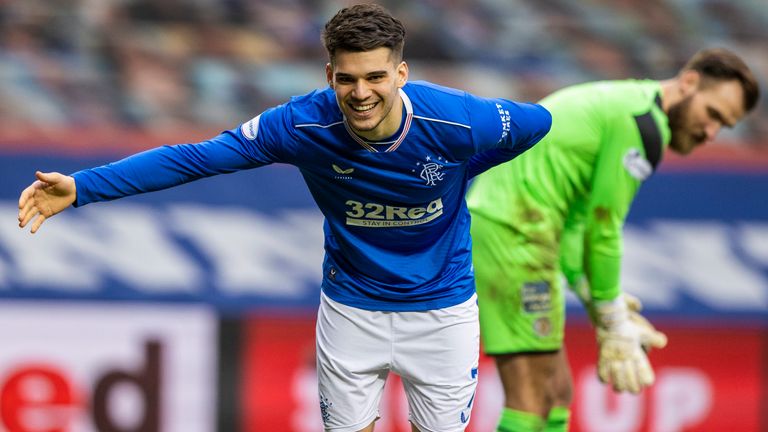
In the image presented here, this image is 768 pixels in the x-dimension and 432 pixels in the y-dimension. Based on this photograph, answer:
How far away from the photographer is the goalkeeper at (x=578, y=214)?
4.52m

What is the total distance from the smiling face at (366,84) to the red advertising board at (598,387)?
11.3ft

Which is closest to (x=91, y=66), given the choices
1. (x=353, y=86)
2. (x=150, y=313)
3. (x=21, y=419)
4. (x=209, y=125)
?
(x=209, y=125)

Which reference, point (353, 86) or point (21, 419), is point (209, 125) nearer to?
point (21, 419)

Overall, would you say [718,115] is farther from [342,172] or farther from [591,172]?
[342,172]

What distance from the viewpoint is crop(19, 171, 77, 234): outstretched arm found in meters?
3.42

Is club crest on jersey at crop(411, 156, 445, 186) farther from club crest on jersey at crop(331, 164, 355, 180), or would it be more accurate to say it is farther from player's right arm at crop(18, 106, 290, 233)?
player's right arm at crop(18, 106, 290, 233)

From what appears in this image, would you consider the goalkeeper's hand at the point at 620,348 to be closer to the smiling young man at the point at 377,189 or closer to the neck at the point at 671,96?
the neck at the point at 671,96

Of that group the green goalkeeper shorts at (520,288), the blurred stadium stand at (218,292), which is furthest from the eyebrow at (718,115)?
the blurred stadium stand at (218,292)

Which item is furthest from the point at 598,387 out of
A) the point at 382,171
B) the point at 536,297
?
Answer: the point at 382,171

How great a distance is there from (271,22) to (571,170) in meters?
3.70

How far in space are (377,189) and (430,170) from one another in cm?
18

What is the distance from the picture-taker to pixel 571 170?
4664mm

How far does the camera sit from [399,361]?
3916mm

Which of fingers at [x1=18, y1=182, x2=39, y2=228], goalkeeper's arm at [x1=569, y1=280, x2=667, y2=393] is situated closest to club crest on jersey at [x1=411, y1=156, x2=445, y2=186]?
fingers at [x1=18, y1=182, x2=39, y2=228]
